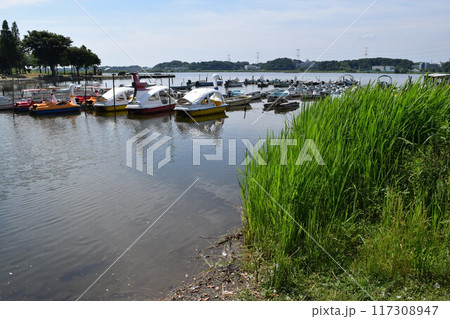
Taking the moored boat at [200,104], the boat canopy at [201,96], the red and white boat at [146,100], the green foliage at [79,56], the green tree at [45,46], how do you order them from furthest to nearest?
the green foliage at [79,56], the green tree at [45,46], the red and white boat at [146,100], the boat canopy at [201,96], the moored boat at [200,104]

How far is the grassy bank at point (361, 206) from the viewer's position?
4.80 metres

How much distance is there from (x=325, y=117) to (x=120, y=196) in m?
6.94

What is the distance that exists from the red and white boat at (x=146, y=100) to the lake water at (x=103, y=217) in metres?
12.4

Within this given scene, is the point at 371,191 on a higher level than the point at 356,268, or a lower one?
higher

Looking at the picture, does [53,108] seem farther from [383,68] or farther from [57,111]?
[383,68]

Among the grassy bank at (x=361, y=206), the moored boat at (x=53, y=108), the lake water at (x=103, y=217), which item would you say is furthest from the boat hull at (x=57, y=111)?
the grassy bank at (x=361, y=206)

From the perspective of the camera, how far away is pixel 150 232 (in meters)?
8.58

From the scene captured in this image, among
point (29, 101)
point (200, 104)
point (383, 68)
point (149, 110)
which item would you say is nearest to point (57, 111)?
point (29, 101)

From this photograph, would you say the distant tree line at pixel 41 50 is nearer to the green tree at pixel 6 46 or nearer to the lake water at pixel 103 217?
the green tree at pixel 6 46

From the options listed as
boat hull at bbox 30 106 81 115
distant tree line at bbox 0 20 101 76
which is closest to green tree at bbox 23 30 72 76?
distant tree line at bbox 0 20 101 76

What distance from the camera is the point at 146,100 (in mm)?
31766

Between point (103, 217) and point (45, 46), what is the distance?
85.1m
